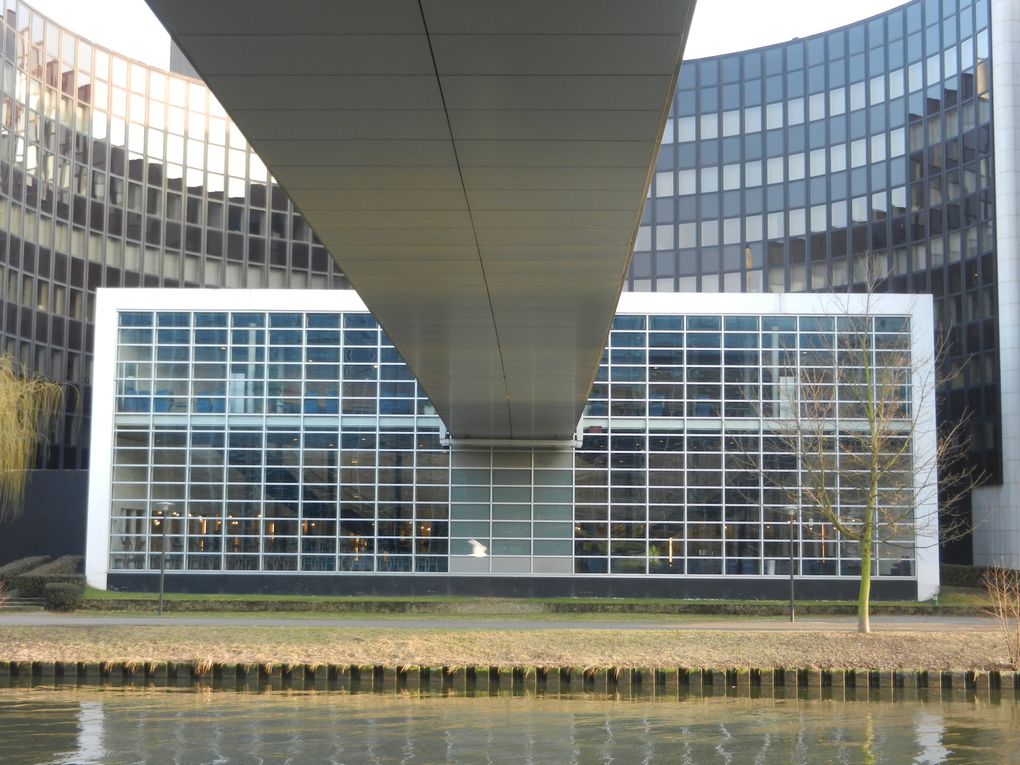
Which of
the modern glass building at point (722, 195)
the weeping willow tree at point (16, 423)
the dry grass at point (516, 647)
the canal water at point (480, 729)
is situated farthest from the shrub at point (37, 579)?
the canal water at point (480, 729)

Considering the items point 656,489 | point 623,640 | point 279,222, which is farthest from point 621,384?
point 279,222

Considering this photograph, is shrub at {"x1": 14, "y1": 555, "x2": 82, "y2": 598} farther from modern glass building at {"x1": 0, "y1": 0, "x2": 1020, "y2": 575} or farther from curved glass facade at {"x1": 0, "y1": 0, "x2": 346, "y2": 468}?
curved glass facade at {"x1": 0, "y1": 0, "x2": 346, "y2": 468}

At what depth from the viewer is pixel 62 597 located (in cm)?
3319

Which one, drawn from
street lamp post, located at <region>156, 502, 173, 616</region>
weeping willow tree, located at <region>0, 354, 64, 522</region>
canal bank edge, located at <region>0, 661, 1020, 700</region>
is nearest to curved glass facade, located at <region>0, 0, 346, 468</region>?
weeping willow tree, located at <region>0, 354, 64, 522</region>

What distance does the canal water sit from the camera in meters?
16.8

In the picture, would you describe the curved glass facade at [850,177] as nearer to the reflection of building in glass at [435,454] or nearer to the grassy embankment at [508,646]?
the reflection of building in glass at [435,454]

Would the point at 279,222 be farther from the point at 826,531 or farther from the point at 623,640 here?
the point at 623,640

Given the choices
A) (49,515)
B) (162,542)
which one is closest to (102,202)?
(49,515)

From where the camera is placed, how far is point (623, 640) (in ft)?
85.1

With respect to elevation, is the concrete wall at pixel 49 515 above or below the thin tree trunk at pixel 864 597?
above

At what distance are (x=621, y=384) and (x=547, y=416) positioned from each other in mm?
7412

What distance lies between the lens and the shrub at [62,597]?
33.2 metres

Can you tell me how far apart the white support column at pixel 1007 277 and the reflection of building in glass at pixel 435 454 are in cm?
918

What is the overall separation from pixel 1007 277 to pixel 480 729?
33857mm
